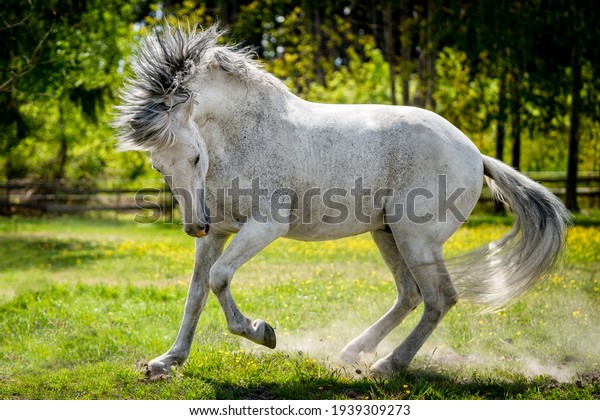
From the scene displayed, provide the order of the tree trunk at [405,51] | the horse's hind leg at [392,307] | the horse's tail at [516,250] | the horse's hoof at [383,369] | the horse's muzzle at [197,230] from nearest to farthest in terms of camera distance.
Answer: the horse's muzzle at [197,230] → the horse's hoof at [383,369] → the horse's tail at [516,250] → the horse's hind leg at [392,307] → the tree trunk at [405,51]

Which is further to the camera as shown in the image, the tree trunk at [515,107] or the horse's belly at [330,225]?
the tree trunk at [515,107]

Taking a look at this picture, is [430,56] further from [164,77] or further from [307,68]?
[164,77]

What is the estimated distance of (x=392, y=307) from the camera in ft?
22.0

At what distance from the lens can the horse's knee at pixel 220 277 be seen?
5605 mm

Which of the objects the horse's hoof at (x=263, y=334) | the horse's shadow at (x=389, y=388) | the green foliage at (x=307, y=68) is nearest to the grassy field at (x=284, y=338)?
the horse's shadow at (x=389, y=388)

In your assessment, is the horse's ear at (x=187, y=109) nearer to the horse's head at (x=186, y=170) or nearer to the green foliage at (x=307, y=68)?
the horse's head at (x=186, y=170)

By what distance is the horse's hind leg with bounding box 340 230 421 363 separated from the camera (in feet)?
A: 21.7

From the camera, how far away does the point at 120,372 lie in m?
6.21

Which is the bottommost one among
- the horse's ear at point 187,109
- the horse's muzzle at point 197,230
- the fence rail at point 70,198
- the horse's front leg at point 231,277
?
the fence rail at point 70,198

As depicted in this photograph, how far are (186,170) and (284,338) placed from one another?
8.84 ft

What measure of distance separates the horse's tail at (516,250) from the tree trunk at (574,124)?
606 inches

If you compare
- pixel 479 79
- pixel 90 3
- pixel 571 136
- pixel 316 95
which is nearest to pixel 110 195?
pixel 316 95

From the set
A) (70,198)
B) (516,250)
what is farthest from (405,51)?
(516,250)
